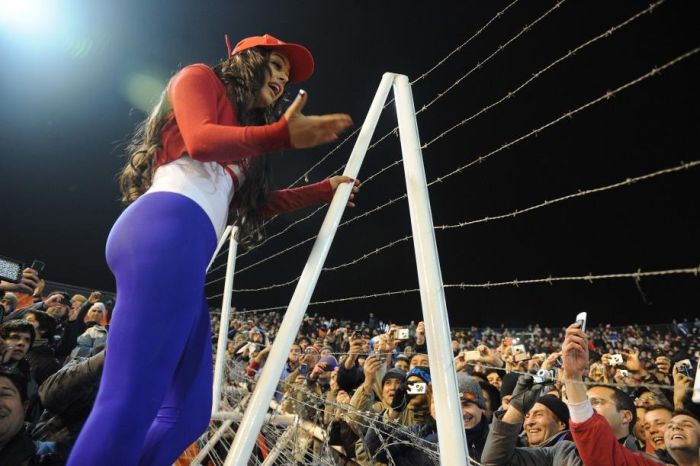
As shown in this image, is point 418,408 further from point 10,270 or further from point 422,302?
point 10,270

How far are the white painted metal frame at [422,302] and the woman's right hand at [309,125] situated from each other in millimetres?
363

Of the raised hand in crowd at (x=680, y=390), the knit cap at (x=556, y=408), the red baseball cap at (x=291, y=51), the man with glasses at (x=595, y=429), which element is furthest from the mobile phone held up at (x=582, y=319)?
the red baseball cap at (x=291, y=51)

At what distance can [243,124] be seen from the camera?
1188 millimetres

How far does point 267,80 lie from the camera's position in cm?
126

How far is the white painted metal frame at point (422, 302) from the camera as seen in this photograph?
0.97 meters

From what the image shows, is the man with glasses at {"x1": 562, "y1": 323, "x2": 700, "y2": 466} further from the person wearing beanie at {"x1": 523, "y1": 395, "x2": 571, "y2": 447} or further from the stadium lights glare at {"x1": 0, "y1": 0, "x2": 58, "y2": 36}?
the stadium lights glare at {"x1": 0, "y1": 0, "x2": 58, "y2": 36}

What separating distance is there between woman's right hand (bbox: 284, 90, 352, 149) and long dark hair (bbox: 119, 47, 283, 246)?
298 millimetres

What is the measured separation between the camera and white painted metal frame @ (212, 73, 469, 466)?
967 millimetres

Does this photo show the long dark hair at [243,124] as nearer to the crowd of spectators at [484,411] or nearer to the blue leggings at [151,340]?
the blue leggings at [151,340]

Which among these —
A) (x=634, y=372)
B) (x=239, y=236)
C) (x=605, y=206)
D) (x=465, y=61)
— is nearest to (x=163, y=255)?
(x=239, y=236)

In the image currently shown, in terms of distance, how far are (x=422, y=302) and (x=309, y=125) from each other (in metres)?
0.55

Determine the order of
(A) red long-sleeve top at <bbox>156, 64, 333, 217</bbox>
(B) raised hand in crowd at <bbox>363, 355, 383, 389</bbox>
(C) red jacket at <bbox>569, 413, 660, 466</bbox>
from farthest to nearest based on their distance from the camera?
(B) raised hand in crowd at <bbox>363, 355, 383, 389</bbox> < (C) red jacket at <bbox>569, 413, 660, 466</bbox> < (A) red long-sleeve top at <bbox>156, 64, 333, 217</bbox>

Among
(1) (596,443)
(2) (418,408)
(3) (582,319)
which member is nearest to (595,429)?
(1) (596,443)

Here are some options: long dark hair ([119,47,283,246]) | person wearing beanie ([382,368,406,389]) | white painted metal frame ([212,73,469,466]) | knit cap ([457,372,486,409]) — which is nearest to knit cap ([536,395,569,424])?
knit cap ([457,372,486,409])
